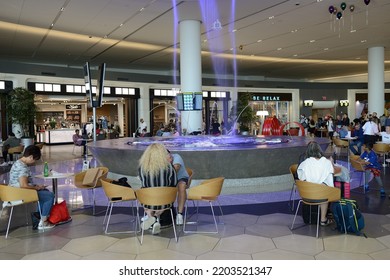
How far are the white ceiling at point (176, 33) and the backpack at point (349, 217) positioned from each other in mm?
8309

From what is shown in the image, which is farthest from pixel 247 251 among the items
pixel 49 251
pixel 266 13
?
pixel 266 13

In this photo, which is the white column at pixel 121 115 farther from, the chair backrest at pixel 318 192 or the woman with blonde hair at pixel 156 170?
the chair backrest at pixel 318 192

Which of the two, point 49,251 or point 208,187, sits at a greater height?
point 208,187

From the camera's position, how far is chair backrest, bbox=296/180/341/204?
4.47 meters

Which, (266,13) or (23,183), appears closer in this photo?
(23,183)

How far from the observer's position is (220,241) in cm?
436

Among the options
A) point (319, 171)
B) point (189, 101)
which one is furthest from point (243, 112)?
point (319, 171)

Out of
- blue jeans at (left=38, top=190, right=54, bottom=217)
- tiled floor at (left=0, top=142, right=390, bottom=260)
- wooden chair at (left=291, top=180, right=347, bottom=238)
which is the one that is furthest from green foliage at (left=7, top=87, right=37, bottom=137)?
wooden chair at (left=291, top=180, right=347, bottom=238)

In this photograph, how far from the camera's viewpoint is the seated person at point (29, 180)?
4.86 m

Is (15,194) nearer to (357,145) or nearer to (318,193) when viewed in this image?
(318,193)

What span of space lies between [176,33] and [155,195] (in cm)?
1212

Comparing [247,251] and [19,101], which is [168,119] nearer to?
[19,101]

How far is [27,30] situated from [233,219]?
12.6 meters

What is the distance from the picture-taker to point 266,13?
12648 millimetres
